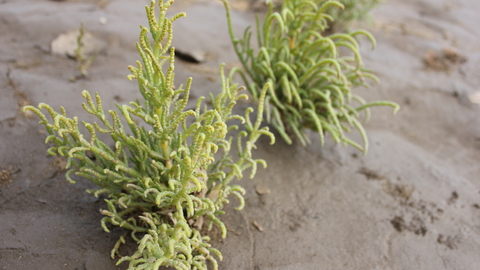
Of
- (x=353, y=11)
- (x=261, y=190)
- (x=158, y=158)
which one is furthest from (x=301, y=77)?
(x=353, y=11)

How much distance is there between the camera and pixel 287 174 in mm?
2535

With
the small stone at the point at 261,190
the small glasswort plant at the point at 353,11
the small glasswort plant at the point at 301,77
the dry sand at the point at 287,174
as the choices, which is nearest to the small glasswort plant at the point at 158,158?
the dry sand at the point at 287,174

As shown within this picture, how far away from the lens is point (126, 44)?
3.48 m

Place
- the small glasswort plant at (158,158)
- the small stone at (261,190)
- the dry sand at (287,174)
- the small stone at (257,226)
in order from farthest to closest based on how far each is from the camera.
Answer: the small stone at (261,190) < the small stone at (257,226) < the dry sand at (287,174) < the small glasswort plant at (158,158)

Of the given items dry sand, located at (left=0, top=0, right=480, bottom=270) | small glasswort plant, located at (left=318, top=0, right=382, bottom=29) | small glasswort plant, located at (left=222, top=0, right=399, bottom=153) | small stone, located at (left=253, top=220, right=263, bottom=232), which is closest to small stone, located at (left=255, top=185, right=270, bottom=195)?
dry sand, located at (left=0, top=0, right=480, bottom=270)

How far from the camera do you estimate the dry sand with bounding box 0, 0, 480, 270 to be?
1.95 meters

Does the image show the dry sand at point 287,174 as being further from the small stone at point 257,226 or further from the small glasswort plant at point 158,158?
the small glasswort plant at point 158,158

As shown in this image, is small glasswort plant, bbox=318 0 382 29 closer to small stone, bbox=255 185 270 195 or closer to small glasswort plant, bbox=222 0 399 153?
small glasswort plant, bbox=222 0 399 153

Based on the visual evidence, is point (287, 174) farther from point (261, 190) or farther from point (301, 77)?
point (301, 77)

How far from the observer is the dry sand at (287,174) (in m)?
1.95

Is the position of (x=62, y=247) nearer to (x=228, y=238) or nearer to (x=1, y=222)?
(x=1, y=222)

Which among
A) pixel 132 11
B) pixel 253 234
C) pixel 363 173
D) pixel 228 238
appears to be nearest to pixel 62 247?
pixel 228 238

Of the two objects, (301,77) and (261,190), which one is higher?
(301,77)

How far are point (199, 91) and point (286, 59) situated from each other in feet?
2.57
